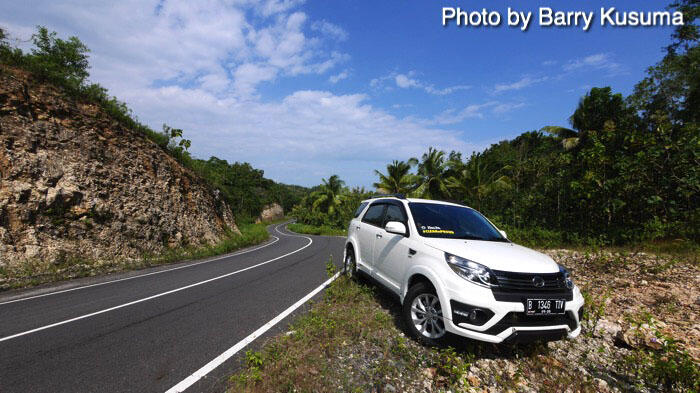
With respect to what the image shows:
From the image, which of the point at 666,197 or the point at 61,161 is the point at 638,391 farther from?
the point at 61,161

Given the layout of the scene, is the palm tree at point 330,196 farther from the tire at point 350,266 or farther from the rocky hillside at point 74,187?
the tire at point 350,266

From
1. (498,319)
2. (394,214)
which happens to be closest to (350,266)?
(394,214)

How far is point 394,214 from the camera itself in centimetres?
527

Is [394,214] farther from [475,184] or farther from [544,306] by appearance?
[475,184]

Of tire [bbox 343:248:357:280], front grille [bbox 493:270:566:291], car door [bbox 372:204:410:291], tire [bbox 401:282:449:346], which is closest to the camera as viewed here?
front grille [bbox 493:270:566:291]

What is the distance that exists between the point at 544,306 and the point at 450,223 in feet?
5.55

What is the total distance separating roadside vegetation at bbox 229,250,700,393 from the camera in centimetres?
308

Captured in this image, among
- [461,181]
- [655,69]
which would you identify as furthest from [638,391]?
[655,69]

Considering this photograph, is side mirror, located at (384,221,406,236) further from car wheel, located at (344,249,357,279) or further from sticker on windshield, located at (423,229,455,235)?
car wheel, located at (344,249,357,279)

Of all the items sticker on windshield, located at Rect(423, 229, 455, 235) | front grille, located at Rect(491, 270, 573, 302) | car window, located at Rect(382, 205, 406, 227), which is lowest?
front grille, located at Rect(491, 270, 573, 302)

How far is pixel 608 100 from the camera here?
26.8 m

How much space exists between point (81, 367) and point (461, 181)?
25446 millimetres

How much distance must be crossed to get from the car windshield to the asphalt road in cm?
269

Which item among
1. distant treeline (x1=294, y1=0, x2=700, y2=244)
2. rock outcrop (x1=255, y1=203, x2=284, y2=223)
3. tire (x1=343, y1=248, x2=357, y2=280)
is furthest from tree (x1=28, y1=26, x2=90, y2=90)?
rock outcrop (x1=255, y1=203, x2=284, y2=223)
